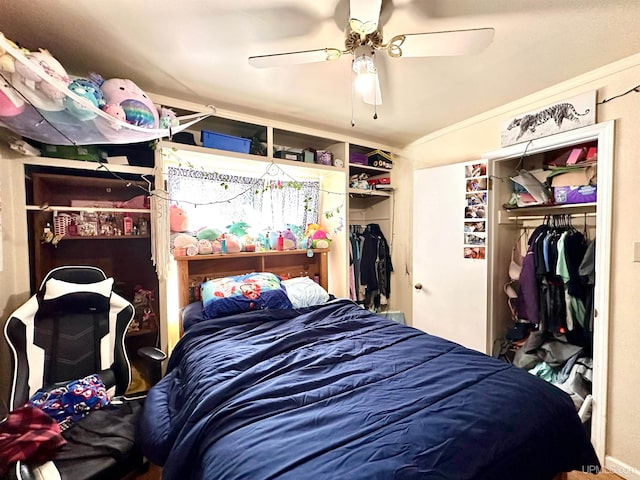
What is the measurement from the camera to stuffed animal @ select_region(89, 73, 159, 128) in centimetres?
142

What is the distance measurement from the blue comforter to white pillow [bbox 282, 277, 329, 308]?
73 centimetres

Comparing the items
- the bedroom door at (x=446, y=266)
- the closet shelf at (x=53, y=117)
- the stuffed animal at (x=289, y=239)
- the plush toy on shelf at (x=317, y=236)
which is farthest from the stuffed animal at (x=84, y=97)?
the bedroom door at (x=446, y=266)

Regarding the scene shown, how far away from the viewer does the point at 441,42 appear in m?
1.26

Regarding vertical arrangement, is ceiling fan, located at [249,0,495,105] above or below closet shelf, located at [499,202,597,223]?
above

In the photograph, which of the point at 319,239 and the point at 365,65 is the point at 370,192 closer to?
the point at 319,239

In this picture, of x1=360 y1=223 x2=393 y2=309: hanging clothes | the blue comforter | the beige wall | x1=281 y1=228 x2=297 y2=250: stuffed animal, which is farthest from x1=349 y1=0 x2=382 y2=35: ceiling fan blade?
x1=360 y1=223 x2=393 y2=309: hanging clothes

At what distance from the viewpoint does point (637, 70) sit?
1.67 m

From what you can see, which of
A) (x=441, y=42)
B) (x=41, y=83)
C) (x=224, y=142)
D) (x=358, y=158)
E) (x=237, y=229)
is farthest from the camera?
(x=358, y=158)

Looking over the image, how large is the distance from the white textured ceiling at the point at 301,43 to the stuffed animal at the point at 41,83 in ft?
1.03

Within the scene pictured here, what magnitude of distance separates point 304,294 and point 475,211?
5.35ft

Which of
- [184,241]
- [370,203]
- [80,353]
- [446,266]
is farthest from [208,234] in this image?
[446,266]

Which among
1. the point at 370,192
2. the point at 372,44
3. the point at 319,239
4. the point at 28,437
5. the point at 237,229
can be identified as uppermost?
the point at 372,44

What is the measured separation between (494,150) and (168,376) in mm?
2938

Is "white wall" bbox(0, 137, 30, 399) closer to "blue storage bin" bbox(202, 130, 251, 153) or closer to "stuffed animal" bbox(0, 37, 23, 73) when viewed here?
"stuffed animal" bbox(0, 37, 23, 73)
